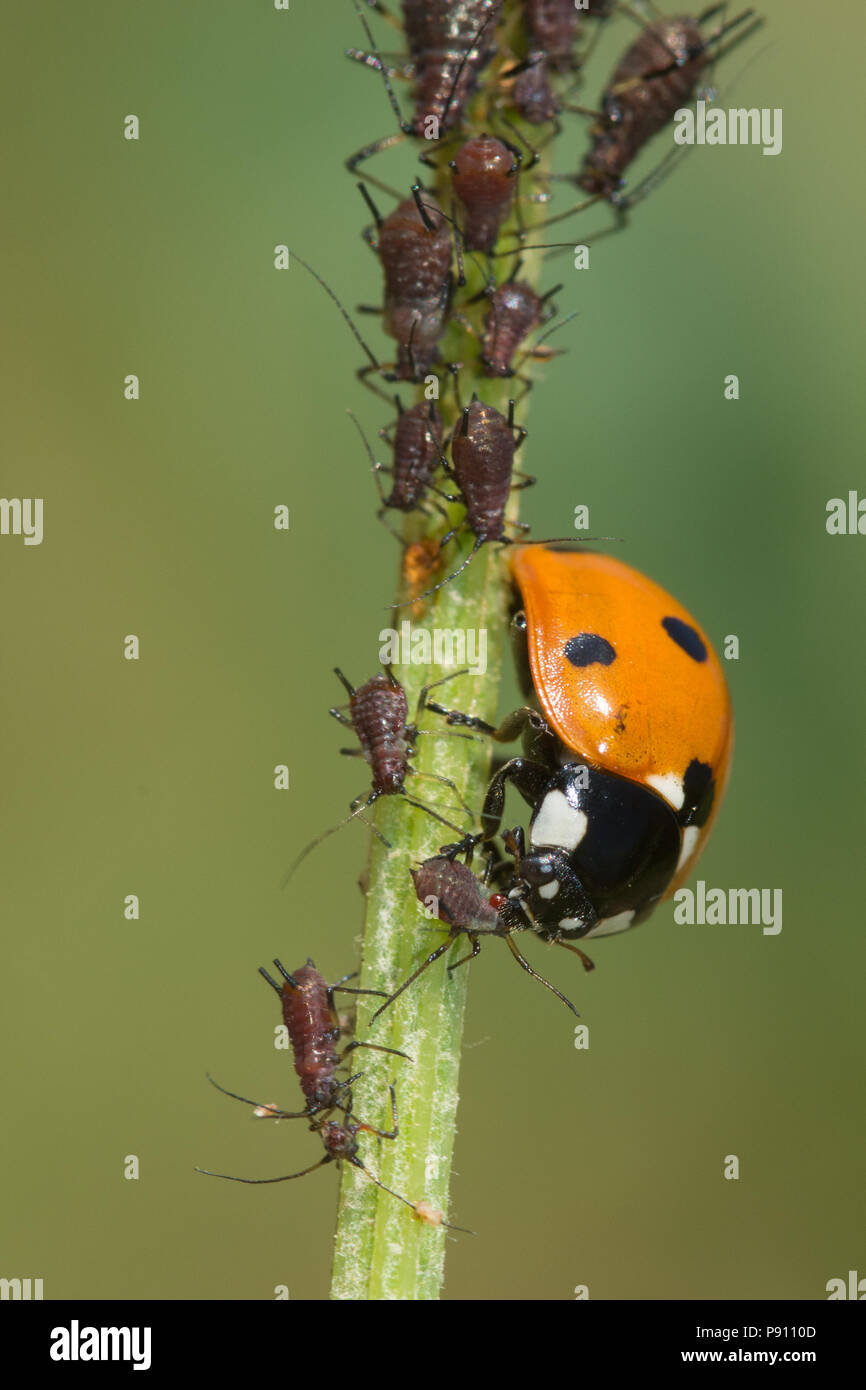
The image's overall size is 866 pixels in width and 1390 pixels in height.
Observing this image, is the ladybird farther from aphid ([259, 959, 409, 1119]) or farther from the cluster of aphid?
aphid ([259, 959, 409, 1119])

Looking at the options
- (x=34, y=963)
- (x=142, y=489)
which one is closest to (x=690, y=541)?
(x=142, y=489)

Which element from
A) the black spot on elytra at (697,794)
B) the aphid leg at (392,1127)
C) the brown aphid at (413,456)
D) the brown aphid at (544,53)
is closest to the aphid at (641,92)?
the brown aphid at (544,53)

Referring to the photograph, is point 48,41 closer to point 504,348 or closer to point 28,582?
point 28,582

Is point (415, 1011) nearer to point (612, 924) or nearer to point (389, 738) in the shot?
point (389, 738)

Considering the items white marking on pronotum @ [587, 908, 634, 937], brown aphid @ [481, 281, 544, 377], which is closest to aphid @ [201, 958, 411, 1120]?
white marking on pronotum @ [587, 908, 634, 937]

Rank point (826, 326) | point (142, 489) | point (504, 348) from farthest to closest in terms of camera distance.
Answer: point (142, 489) → point (826, 326) → point (504, 348)

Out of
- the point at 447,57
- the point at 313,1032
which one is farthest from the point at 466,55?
the point at 313,1032
